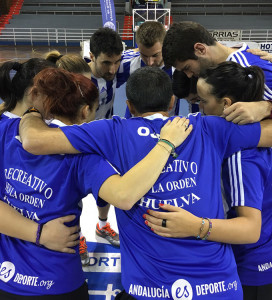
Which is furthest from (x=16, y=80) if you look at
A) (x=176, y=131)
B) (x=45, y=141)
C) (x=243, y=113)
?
(x=243, y=113)

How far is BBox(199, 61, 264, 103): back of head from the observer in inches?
57.3

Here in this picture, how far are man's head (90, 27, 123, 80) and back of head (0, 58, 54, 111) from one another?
3.68 feet

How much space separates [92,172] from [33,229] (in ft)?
1.31

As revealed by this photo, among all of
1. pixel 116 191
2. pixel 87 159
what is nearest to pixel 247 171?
pixel 116 191

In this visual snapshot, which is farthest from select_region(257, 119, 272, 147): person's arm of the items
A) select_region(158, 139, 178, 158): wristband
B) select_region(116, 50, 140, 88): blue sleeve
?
select_region(116, 50, 140, 88): blue sleeve

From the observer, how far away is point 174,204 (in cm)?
123

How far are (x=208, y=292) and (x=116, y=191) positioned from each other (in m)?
0.54

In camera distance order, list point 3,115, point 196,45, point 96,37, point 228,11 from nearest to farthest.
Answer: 1. point 3,115
2. point 196,45
3. point 96,37
4. point 228,11

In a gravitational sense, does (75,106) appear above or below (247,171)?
above

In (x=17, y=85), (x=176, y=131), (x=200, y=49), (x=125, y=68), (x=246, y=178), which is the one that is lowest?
(x=246, y=178)

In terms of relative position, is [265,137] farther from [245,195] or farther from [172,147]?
[172,147]

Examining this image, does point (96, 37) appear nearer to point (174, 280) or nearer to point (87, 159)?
point (87, 159)

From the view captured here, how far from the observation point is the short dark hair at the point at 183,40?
2039mm

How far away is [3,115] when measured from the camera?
5.24ft
